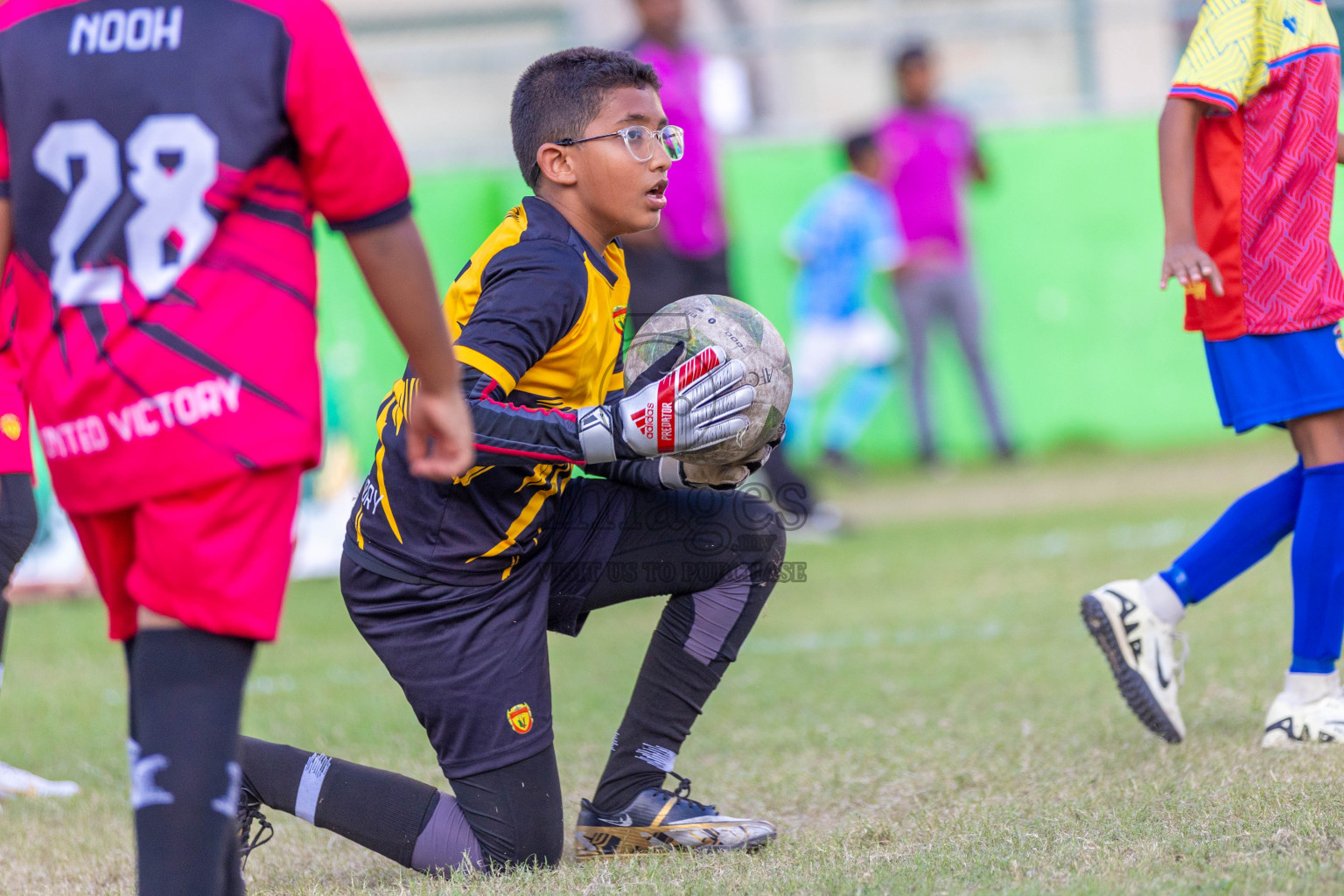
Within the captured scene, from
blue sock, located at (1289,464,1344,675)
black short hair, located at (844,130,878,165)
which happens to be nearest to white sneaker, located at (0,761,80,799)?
blue sock, located at (1289,464,1344,675)

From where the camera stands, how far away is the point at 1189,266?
137 inches

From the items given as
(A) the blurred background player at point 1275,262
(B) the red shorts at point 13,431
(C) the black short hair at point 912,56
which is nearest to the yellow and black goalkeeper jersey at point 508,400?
(B) the red shorts at point 13,431

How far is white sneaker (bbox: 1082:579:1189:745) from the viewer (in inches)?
147

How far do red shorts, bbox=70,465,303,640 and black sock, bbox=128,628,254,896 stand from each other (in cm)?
5

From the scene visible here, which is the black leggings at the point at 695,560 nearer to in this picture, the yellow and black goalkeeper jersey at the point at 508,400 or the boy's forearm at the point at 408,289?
the yellow and black goalkeeper jersey at the point at 508,400

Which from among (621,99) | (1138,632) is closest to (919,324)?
(1138,632)

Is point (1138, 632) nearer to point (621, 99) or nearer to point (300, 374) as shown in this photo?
point (621, 99)

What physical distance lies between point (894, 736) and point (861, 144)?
22.0 feet

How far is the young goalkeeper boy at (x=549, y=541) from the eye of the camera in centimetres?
285

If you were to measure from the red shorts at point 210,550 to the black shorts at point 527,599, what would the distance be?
0.83m

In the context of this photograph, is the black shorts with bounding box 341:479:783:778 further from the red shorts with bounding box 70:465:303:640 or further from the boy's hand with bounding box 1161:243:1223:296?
the boy's hand with bounding box 1161:243:1223:296

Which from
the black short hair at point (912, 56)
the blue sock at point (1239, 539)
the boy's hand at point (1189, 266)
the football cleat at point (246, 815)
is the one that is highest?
the black short hair at point (912, 56)

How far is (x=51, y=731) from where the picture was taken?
4715 millimetres

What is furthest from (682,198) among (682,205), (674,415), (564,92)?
(674,415)
